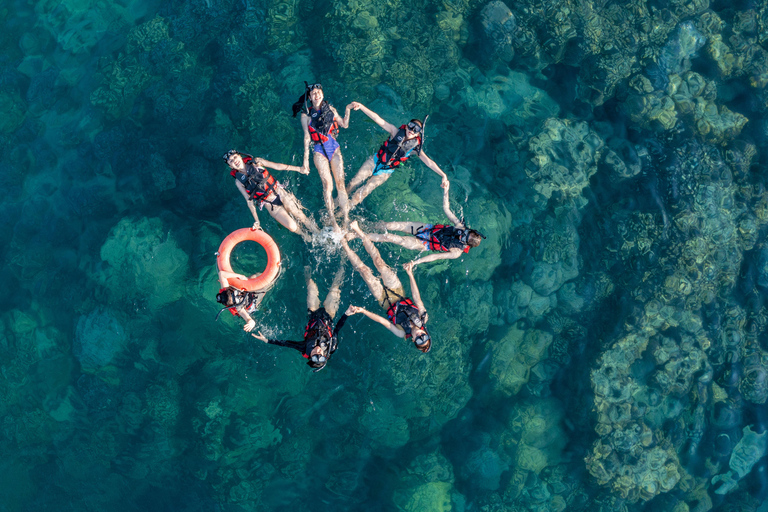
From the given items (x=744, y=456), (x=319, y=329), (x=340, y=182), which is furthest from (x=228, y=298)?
(x=744, y=456)

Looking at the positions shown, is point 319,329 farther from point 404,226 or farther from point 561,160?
point 561,160

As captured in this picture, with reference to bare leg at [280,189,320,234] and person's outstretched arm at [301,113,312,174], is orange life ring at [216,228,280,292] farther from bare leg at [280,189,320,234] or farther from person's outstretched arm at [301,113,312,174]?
person's outstretched arm at [301,113,312,174]

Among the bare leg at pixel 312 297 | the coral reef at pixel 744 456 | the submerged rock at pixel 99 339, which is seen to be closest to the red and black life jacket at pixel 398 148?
the bare leg at pixel 312 297

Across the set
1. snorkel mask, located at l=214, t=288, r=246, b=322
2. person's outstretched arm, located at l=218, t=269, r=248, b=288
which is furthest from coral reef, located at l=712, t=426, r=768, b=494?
person's outstretched arm, located at l=218, t=269, r=248, b=288

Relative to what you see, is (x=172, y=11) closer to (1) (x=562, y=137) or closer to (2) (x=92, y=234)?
(2) (x=92, y=234)

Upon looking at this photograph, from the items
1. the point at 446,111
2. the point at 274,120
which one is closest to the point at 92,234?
the point at 274,120

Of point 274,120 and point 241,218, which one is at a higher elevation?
point 274,120
